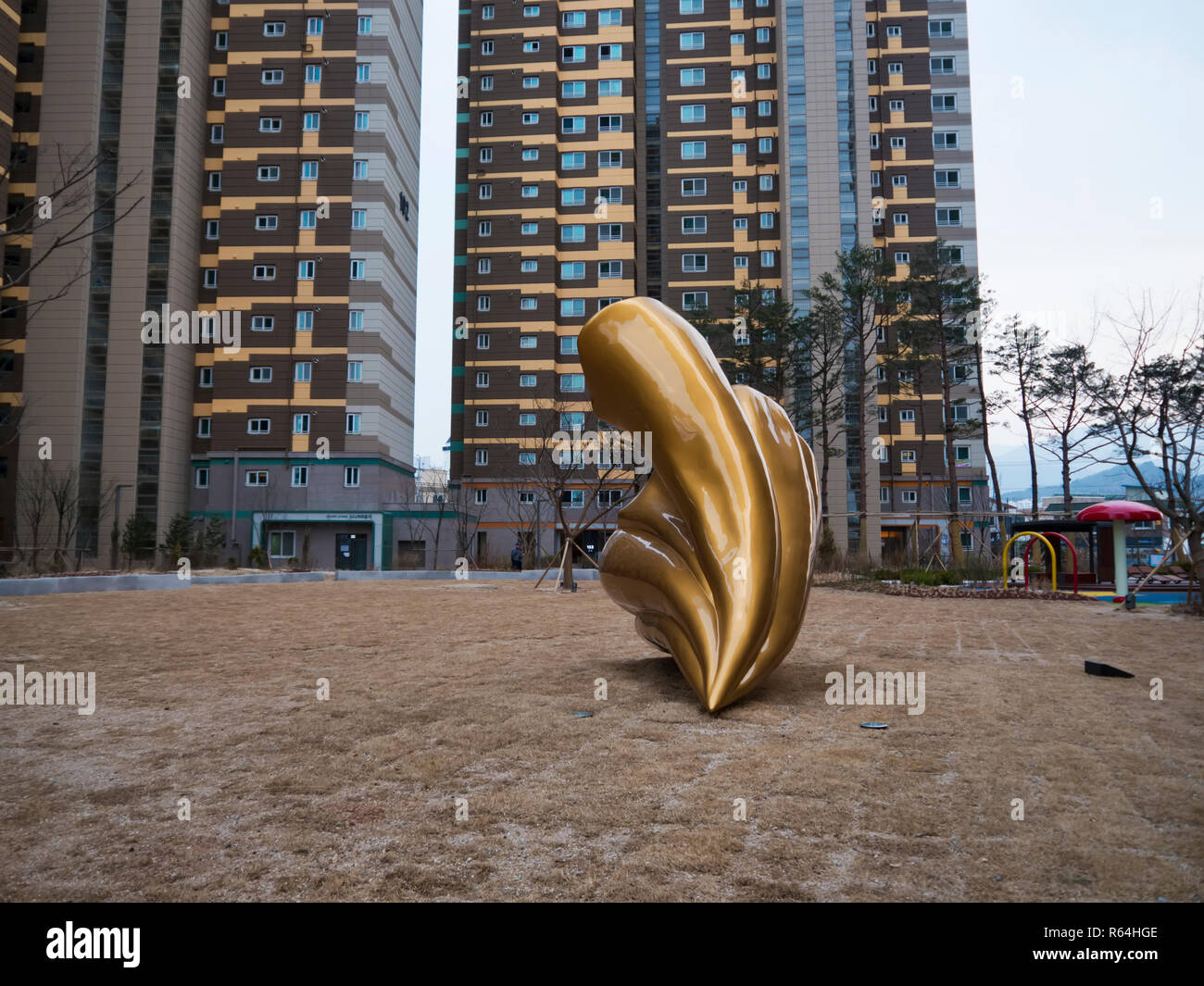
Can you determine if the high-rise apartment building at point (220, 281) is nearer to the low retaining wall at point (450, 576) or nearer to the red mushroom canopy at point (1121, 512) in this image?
the low retaining wall at point (450, 576)

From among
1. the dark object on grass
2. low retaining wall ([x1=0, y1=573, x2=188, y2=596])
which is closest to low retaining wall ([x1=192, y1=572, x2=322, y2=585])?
low retaining wall ([x1=0, y1=573, x2=188, y2=596])

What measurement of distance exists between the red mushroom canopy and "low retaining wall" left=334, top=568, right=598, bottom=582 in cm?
1577

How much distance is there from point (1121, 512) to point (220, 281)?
4626 centimetres

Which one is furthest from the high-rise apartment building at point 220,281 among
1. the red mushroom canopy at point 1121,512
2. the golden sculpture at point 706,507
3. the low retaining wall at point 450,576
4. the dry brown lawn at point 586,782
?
the golden sculpture at point 706,507

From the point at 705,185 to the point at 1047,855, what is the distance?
57.8m

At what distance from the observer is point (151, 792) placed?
439 cm

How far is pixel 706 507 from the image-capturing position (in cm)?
639

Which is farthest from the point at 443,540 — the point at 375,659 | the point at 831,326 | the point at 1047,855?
the point at 1047,855

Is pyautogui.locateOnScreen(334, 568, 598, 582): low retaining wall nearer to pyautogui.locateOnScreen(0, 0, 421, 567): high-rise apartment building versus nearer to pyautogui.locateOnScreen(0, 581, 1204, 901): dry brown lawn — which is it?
pyautogui.locateOnScreen(0, 0, 421, 567): high-rise apartment building

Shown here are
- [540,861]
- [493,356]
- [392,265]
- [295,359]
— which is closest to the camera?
[540,861]

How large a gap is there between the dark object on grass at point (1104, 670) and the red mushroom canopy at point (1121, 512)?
14615 millimetres

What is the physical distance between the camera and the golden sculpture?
20.2 feet

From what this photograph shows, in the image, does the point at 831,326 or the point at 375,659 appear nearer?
the point at 375,659

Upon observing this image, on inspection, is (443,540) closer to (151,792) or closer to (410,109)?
(410,109)
